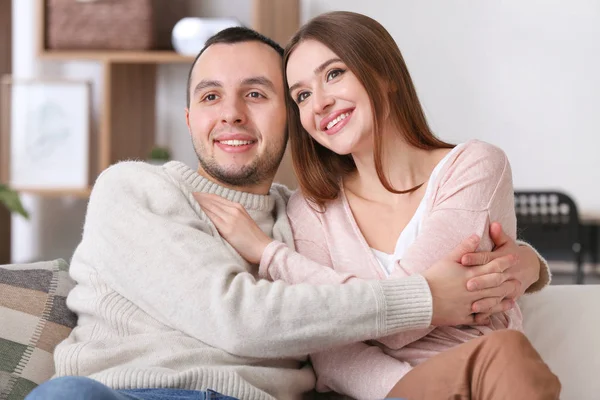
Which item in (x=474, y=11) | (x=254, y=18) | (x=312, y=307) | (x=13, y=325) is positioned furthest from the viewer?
(x=474, y=11)

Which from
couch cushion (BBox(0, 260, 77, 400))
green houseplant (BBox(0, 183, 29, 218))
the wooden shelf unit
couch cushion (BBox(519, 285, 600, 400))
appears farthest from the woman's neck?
green houseplant (BBox(0, 183, 29, 218))

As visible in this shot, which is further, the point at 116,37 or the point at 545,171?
the point at 545,171

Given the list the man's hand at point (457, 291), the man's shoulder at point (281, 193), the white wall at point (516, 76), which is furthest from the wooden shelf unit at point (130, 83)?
the man's hand at point (457, 291)

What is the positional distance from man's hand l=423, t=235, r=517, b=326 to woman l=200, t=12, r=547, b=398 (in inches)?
1.6

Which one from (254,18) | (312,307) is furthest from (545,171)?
(312,307)

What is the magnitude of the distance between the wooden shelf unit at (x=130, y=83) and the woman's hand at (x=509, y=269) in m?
1.85

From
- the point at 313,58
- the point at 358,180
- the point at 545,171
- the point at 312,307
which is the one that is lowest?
the point at 545,171

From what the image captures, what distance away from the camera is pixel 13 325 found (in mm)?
1520

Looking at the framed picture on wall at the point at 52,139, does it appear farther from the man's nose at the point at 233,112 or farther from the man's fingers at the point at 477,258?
the man's fingers at the point at 477,258

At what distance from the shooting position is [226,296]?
1.40 metres

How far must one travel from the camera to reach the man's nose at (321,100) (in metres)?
1.62

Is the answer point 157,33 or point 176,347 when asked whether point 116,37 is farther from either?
point 176,347

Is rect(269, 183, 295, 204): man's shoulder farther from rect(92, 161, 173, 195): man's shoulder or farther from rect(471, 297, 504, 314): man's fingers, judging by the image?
rect(471, 297, 504, 314): man's fingers

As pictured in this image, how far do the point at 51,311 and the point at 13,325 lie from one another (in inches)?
3.1
